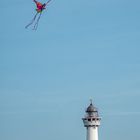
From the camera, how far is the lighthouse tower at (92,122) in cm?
13100

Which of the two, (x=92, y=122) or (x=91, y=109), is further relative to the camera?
(x=91, y=109)

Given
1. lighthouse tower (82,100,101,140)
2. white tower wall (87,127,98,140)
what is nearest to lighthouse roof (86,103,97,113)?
lighthouse tower (82,100,101,140)

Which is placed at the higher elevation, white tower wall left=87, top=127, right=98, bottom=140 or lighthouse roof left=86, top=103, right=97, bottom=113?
lighthouse roof left=86, top=103, right=97, bottom=113

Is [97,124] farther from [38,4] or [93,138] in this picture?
[38,4]

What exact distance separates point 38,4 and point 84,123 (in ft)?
257

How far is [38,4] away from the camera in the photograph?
60031 mm

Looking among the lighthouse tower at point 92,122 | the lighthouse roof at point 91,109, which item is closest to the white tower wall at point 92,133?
the lighthouse tower at point 92,122

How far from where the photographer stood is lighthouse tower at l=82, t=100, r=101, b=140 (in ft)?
430

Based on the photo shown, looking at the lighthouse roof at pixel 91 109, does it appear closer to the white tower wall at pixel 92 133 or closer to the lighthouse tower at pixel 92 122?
the lighthouse tower at pixel 92 122

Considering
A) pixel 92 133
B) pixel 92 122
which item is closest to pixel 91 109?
pixel 92 122

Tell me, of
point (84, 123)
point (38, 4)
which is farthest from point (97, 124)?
point (38, 4)

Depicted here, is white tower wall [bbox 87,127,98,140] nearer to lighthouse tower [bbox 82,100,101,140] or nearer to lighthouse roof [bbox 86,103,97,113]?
lighthouse tower [bbox 82,100,101,140]

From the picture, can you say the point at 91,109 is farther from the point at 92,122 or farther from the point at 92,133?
the point at 92,133

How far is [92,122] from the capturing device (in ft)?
438
